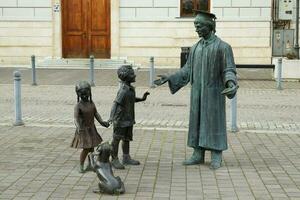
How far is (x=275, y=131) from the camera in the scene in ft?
36.9

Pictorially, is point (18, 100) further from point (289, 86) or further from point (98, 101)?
point (289, 86)

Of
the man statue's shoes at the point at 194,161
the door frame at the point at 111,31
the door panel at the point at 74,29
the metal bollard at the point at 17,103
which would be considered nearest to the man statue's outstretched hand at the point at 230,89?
the man statue's shoes at the point at 194,161

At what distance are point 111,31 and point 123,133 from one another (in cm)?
1820

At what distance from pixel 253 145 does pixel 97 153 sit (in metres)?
3.54

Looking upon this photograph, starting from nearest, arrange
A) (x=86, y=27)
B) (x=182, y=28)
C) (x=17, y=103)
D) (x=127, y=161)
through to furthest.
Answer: (x=127, y=161)
(x=17, y=103)
(x=182, y=28)
(x=86, y=27)

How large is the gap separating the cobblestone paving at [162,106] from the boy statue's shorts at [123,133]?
3.59 meters

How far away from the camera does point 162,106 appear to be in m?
14.8

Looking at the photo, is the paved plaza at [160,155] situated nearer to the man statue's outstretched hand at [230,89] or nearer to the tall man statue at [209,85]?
the tall man statue at [209,85]

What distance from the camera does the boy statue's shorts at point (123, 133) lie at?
26.7 ft

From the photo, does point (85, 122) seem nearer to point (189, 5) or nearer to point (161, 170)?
point (161, 170)

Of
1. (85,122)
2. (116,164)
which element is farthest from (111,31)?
(85,122)

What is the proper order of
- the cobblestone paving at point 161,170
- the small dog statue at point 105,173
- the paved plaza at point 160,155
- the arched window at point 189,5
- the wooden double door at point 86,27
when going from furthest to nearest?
the wooden double door at point 86,27
the arched window at point 189,5
the paved plaza at point 160,155
the cobblestone paving at point 161,170
the small dog statue at point 105,173

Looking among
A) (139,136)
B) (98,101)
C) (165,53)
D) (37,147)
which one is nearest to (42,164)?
(37,147)

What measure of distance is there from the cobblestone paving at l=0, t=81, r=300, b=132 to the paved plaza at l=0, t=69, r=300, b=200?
22mm
